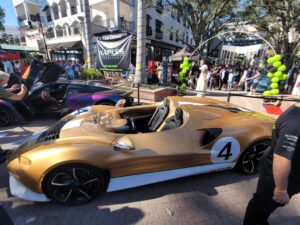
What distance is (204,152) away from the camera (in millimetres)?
2447

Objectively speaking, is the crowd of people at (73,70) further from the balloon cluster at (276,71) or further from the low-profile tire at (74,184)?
the balloon cluster at (276,71)

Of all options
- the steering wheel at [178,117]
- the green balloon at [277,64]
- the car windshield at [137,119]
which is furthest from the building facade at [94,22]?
the steering wheel at [178,117]

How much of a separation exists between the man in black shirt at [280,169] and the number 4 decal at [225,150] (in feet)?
2.86

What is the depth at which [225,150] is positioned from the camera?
255cm

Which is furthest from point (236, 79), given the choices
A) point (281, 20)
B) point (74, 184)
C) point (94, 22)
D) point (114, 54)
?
point (94, 22)

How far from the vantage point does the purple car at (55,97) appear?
496cm

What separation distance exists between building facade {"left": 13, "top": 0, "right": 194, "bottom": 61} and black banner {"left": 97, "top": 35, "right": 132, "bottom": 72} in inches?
330

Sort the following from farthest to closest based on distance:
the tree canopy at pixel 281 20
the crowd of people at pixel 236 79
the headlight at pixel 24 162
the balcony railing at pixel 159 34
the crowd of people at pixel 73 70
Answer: the balcony railing at pixel 159 34
the tree canopy at pixel 281 20
the crowd of people at pixel 236 79
the crowd of people at pixel 73 70
the headlight at pixel 24 162

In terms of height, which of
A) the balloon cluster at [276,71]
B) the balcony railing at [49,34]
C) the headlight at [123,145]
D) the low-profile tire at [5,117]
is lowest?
the low-profile tire at [5,117]

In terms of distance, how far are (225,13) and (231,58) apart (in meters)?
25.7

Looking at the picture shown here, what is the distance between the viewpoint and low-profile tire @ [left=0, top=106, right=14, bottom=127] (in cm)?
468

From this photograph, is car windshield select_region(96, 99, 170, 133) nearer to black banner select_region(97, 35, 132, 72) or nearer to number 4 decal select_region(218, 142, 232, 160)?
number 4 decal select_region(218, 142, 232, 160)

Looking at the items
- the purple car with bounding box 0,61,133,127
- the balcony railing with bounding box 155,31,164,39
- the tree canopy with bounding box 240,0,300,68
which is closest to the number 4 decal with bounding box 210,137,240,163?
the purple car with bounding box 0,61,133,127

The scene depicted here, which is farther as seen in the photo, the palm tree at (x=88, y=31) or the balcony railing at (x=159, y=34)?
the balcony railing at (x=159, y=34)
